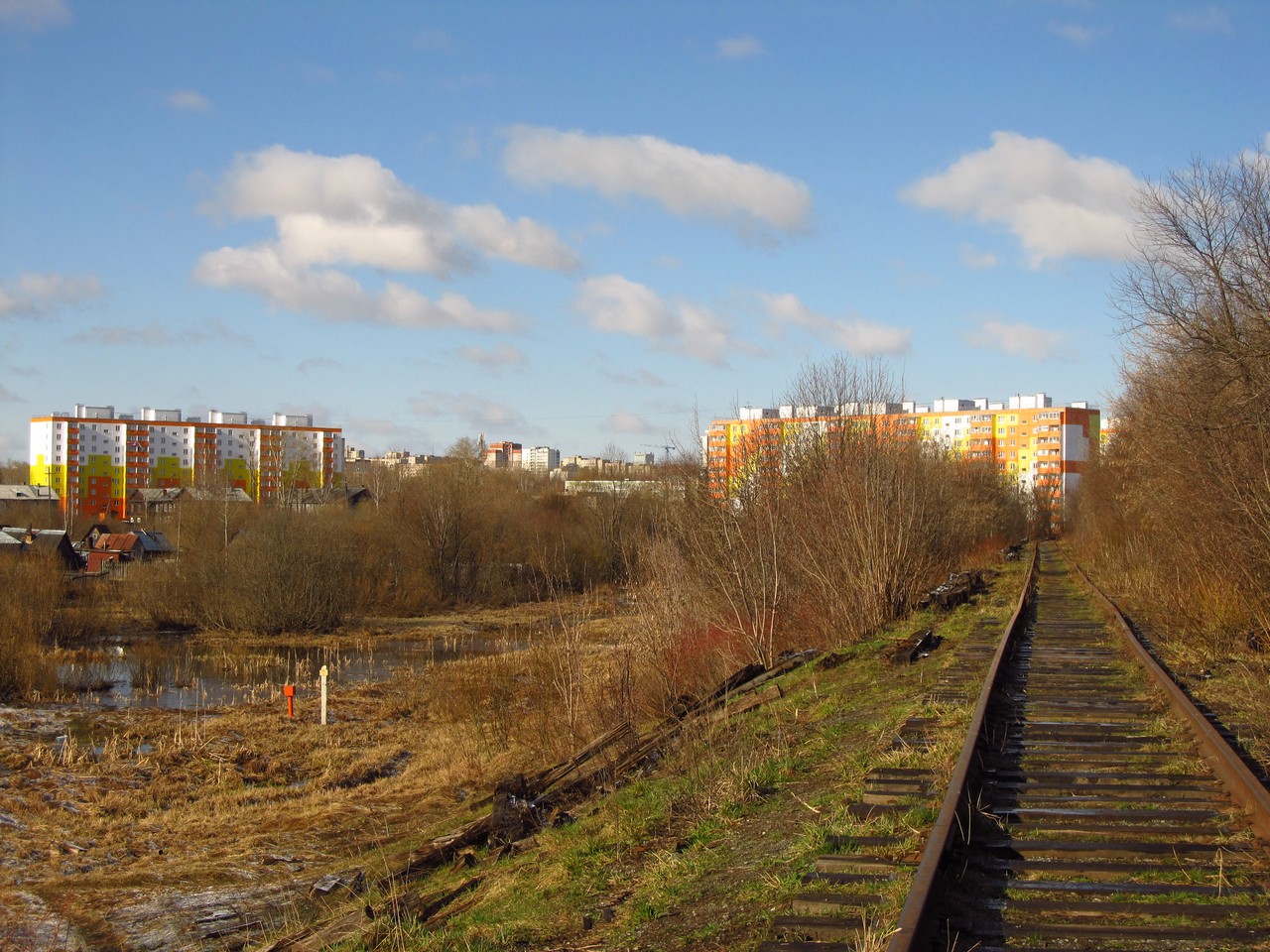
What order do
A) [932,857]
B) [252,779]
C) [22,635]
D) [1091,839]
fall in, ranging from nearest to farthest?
[932,857]
[1091,839]
[252,779]
[22,635]

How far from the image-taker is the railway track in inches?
172

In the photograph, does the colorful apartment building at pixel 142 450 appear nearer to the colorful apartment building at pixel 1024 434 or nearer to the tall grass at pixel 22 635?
the colorful apartment building at pixel 1024 434

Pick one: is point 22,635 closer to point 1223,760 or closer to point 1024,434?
point 1223,760

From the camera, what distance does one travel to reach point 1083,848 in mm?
5508

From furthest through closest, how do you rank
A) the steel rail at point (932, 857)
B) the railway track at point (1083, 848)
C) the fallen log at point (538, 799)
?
the fallen log at point (538, 799), the railway track at point (1083, 848), the steel rail at point (932, 857)

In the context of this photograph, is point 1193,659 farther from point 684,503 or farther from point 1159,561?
point 684,503

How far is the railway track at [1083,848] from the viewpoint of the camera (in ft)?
14.3

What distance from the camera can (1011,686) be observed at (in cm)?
1106

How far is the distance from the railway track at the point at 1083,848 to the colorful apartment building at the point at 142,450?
10966 cm

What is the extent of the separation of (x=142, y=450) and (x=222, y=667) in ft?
351

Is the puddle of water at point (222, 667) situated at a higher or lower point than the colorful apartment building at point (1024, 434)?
lower

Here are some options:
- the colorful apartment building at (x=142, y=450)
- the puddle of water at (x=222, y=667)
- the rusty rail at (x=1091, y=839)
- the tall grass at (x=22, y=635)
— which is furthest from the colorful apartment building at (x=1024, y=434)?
the colorful apartment building at (x=142, y=450)

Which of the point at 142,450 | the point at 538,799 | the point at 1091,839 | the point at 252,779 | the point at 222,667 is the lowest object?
the point at 222,667

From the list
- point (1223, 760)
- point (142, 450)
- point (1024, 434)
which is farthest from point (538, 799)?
point (142, 450)
